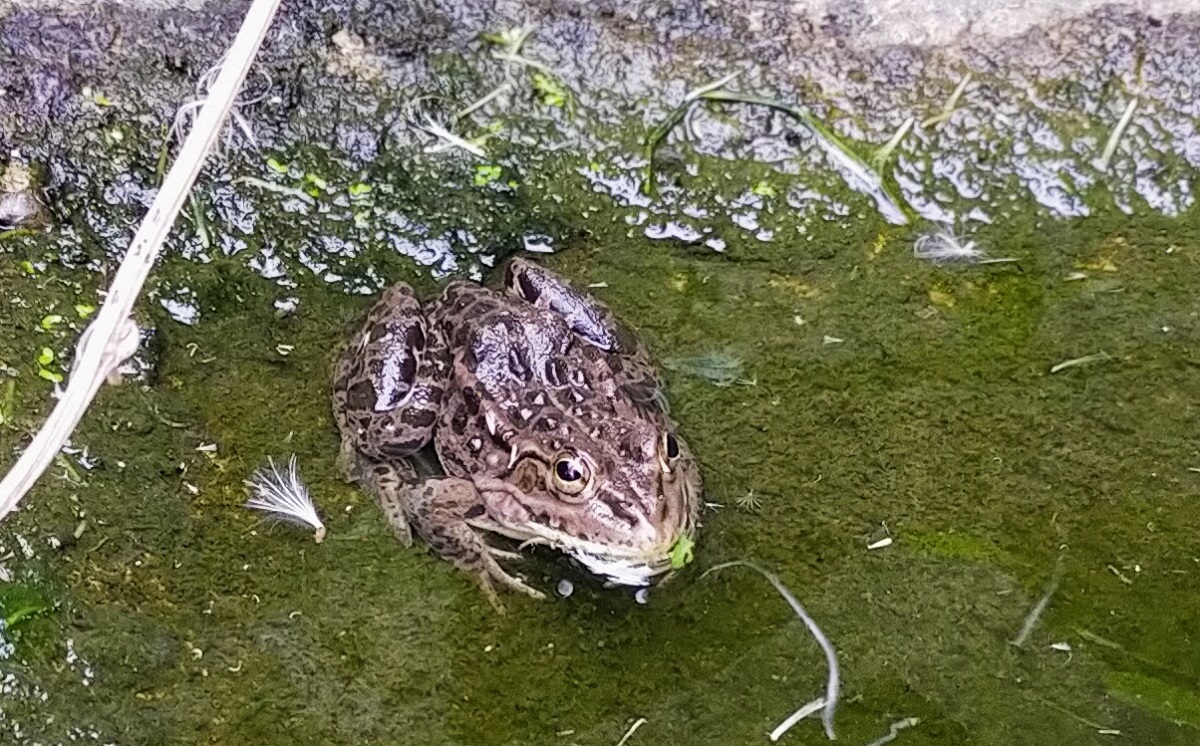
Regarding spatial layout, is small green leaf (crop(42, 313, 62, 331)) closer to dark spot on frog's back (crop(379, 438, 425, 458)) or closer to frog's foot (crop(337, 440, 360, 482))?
frog's foot (crop(337, 440, 360, 482))

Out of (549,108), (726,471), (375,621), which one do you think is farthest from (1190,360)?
(375,621)

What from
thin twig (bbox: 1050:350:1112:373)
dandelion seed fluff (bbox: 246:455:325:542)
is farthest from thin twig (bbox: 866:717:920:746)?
dandelion seed fluff (bbox: 246:455:325:542)

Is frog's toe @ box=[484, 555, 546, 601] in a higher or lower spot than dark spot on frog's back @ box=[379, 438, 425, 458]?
lower

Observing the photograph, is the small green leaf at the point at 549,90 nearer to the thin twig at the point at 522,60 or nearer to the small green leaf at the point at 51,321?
the thin twig at the point at 522,60

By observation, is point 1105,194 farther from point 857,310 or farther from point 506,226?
point 506,226

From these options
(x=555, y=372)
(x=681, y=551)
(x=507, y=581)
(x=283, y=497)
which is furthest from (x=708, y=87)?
(x=283, y=497)
